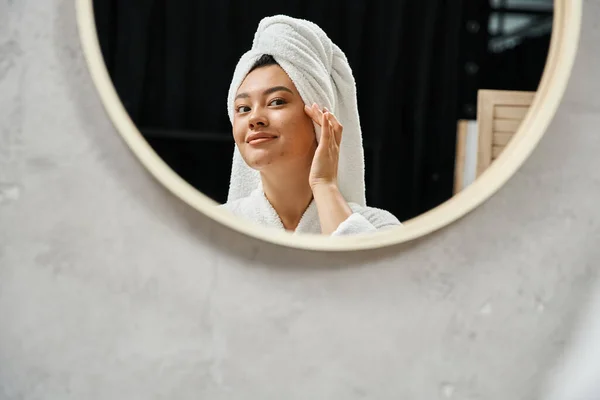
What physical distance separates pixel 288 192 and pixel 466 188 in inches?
7.9

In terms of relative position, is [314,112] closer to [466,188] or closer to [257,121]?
→ [257,121]

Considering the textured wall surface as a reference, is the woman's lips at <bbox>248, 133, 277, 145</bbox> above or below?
above

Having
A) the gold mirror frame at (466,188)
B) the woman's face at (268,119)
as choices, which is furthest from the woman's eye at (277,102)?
the gold mirror frame at (466,188)

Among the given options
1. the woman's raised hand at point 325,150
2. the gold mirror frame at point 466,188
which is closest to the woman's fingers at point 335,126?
the woman's raised hand at point 325,150

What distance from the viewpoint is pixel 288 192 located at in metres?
0.58

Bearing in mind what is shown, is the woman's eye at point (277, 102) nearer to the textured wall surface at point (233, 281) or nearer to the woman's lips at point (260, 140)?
the woman's lips at point (260, 140)

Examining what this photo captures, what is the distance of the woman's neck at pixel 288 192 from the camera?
57 cm

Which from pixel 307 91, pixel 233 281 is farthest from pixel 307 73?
pixel 233 281

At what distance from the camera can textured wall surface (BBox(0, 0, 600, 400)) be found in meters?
0.58

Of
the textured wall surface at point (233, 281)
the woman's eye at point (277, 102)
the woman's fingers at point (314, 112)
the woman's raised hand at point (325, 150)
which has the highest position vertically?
the woman's eye at point (277, 102)

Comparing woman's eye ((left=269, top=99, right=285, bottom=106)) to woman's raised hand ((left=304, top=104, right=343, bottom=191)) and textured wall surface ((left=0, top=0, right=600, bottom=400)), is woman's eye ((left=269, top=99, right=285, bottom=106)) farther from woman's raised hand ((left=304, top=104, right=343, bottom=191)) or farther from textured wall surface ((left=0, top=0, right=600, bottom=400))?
textured wall surface ((left=0, top=0, right=600, bottom=400))

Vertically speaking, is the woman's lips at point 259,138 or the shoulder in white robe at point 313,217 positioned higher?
the woman's lips at point 259,138

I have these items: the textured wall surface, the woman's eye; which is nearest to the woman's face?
the woman's eye

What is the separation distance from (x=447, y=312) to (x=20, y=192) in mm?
501
